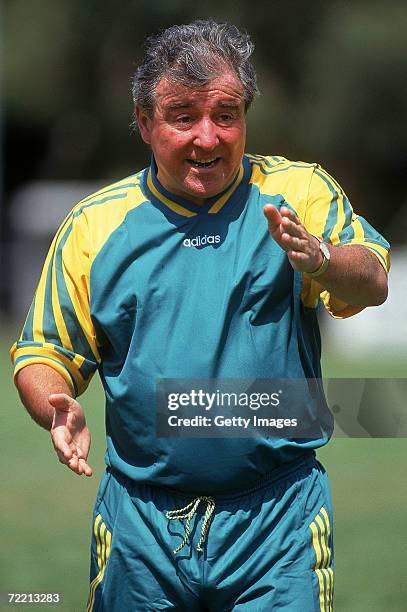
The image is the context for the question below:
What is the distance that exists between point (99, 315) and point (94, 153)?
1883 centimetres

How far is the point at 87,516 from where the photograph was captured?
600cm

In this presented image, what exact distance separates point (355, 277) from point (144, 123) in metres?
0.72

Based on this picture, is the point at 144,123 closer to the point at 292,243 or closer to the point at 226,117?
the point at 226,117

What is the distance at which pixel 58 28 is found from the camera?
2147 centimetres

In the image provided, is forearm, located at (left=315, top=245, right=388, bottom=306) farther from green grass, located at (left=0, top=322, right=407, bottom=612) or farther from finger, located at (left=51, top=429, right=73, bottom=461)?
green grass, located at (left=0, top=322, right=407, bottom=612)

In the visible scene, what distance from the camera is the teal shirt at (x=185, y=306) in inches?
111

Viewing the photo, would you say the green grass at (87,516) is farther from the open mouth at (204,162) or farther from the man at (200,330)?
the open mouth at (204,162)

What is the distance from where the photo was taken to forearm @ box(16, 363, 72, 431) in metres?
2.83

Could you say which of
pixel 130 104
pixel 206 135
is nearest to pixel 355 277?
pixel 206 135

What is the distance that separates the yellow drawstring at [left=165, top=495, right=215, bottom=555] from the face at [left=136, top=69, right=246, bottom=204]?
2.45 feet

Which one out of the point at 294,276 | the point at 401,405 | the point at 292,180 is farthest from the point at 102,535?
the point at 401,405

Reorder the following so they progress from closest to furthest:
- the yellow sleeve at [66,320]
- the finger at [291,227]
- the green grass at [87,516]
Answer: the finger at [291,227]
the yellow sleeve at [66,320]
the green grass at [87,516]

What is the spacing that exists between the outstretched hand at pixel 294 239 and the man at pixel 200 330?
161 millimetres

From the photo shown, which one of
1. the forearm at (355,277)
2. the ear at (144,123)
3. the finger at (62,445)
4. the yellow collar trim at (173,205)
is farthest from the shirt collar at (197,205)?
the finger at (62,445)
